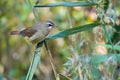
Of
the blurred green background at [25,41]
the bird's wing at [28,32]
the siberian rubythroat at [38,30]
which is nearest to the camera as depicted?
the siberian rubythroat at [38,30]

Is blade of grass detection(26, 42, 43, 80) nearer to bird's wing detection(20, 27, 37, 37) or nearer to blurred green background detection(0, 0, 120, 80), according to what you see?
bird's wing detection(20, 27, 37, 37)

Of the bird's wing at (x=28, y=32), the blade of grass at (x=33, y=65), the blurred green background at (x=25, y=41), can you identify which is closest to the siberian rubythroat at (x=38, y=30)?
the bird's wing at (x=28, y=32)

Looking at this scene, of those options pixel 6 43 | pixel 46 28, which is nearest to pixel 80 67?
pixel 46 28

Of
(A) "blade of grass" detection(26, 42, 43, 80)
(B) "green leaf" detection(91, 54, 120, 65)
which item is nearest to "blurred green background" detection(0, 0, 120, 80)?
(B) "green leaf" detection(91, 54, 120, 65)

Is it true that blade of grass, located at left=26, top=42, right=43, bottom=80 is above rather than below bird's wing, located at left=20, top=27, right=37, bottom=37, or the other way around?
above

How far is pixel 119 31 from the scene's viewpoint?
3.34 metres

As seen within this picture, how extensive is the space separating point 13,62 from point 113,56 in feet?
8.04

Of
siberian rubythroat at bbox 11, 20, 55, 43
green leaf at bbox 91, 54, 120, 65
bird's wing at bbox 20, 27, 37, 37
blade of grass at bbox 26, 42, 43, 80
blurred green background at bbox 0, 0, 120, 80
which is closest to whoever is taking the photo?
blade of grass at bbox 26, 42, 43, 80

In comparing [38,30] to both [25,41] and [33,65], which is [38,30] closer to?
[33,65]

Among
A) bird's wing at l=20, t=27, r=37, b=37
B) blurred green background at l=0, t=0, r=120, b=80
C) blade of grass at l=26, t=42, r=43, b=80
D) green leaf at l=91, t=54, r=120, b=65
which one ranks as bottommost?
blurred green background at l=0, t=0, r=120, b=80

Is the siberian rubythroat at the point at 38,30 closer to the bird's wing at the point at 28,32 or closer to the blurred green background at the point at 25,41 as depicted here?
the bird's wing at the point at 28,32

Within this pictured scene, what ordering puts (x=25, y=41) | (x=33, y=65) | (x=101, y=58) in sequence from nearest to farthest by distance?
(x=33, y=65) → (x=101, y=58) → (x=25, y=41)

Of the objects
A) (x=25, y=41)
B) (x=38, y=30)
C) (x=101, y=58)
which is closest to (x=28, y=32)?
(x=38, y=30)

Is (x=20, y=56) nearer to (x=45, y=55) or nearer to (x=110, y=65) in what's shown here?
(x=45, y=55)
